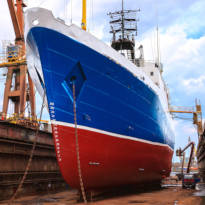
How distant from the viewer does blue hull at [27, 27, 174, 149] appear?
9922mm

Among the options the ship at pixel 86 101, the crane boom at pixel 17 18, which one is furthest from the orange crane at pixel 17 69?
the ship at pixel 86 101

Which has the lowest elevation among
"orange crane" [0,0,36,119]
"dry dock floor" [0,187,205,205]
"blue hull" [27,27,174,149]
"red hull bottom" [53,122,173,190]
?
"dry dock floor" [0,187,205,205]

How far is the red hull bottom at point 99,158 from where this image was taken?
971 centimetres

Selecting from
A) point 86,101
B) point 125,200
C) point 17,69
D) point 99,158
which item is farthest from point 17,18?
point 125,200

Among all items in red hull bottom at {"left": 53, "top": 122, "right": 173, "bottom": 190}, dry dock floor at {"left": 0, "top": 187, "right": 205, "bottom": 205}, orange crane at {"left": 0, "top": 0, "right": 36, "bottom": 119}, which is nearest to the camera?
red hull bottom at {"left": 53, "top": 122, "right": 173, "bottom": 190}

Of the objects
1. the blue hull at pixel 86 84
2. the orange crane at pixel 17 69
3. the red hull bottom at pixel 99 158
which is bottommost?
the red hull bottom at pixel 99 158

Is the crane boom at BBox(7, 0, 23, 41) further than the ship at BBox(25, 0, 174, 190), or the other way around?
the crane boom at BBox(7, 0, 23, 41)

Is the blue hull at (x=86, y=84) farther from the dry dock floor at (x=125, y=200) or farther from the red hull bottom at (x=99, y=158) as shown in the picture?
the dry dock floor at (x=125, y=200)

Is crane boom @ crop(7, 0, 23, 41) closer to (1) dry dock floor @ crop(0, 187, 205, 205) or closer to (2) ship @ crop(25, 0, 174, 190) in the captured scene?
(2) ship @ crop(25, 0, 174, 190)

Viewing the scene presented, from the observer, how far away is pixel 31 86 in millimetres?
23703

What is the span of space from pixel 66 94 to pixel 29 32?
282 cm

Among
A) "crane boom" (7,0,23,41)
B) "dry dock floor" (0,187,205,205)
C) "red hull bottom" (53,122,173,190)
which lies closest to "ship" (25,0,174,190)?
"red hull bottom" (53,122,173,190)

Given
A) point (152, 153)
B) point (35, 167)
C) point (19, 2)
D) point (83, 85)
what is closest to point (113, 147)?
point (83, 85)

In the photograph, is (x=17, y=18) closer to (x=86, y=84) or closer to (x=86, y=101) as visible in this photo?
(x=86, y=84)
